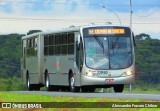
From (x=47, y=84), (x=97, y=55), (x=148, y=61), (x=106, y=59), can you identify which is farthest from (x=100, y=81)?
(x=148, y=61)

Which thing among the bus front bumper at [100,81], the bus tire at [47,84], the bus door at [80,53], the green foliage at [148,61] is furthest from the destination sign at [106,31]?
the green foliage at [148,61]

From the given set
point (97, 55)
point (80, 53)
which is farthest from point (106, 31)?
point (80, 53)

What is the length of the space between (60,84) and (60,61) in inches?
50.4

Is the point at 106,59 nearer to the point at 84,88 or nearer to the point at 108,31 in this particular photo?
the point at 108,31

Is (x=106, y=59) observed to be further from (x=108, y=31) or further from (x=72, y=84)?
(x=72, y=84)

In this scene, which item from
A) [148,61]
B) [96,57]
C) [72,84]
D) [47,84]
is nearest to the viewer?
[96,57]

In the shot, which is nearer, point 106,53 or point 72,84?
point 106,53

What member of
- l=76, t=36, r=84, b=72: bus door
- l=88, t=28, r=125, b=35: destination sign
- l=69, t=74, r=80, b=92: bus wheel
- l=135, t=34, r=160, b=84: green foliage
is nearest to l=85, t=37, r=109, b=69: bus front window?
l=76, t=36, r=84, b=72: bus door

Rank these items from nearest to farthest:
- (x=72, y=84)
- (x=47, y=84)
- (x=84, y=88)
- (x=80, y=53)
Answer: (x=80, y=53)
(x=72, y=84)
(x=84, y=88)
(x=47, y=84)

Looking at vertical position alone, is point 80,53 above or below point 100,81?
above

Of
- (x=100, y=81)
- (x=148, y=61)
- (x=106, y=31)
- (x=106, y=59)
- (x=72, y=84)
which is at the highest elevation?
(x=106, y=31)

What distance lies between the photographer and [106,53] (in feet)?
113

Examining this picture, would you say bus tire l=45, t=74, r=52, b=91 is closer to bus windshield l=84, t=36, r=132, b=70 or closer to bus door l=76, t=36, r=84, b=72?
bus door l=76, t=36, r=84, b=72

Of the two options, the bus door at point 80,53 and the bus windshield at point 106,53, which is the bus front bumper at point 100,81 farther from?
the bus door at point 80,53
